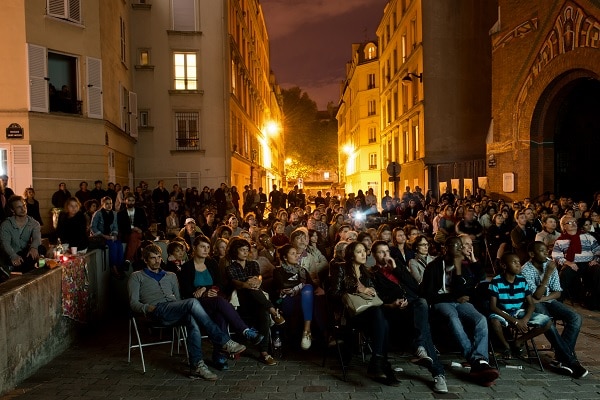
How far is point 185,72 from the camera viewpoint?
25656 mm

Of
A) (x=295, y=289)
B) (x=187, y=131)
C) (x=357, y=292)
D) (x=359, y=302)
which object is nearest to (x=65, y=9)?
(x=187, y=131)

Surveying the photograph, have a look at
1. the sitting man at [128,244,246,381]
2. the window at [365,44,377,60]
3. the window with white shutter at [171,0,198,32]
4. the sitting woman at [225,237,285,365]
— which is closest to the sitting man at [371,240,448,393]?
the sitting woman at [225,237,285,365]

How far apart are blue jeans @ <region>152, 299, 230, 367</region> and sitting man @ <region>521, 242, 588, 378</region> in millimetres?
4046

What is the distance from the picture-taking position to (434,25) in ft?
95.6

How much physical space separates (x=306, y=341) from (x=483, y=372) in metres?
2.30

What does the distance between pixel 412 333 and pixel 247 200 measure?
60.1 ft

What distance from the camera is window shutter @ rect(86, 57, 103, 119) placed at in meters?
18.2

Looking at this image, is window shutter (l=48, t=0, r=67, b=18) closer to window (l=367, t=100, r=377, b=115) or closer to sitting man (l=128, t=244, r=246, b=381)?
sitting man (l=128, t=244, r=246, b=381)

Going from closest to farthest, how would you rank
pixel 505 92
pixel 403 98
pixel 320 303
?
pixel 320 303 < pixel 505 92 < pixel 403 98

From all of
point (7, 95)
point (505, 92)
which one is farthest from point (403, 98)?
point (7, 95)

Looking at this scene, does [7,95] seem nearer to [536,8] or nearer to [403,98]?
[536,8]

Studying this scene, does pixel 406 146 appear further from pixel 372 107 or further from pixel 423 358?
pixel 423 358

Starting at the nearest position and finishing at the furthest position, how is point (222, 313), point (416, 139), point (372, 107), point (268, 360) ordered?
point (222, 313) → point (268, 360) → point (416, 139) → point (372, 107)

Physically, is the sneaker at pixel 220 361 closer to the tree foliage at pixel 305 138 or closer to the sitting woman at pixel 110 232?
the sitting woman at pixel 110 232
